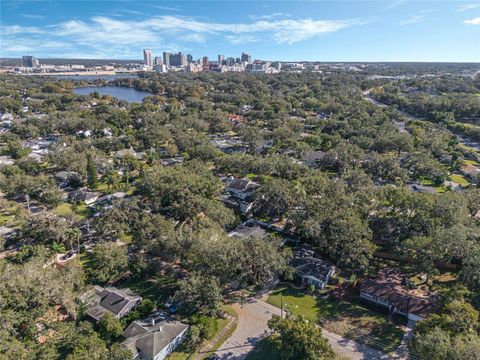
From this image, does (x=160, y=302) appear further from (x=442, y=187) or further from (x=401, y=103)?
(x=401, y=103)

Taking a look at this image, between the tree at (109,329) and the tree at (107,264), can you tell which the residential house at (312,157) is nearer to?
the tree at (107,264)

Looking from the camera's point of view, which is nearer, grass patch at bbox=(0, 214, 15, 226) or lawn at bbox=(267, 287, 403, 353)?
lawn at bbox=(267, 287, 403, 353)

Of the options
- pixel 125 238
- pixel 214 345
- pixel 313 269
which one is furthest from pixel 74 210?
pixel 313 269

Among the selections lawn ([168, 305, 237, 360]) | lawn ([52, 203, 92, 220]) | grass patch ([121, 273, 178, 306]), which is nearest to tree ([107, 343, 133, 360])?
lawn ([168, 305, 237, 360])

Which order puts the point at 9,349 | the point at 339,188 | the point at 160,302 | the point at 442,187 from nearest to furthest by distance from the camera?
the point at 9,349, the point at 160,302, the point at 339,188, the point at 442,187

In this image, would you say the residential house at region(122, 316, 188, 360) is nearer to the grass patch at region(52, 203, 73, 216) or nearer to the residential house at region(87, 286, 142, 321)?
the residential house at region(87, 286, 142, 321)

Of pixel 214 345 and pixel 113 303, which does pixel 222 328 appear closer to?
pixel 214 345

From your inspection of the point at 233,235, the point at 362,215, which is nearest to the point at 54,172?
the point at 233,235
